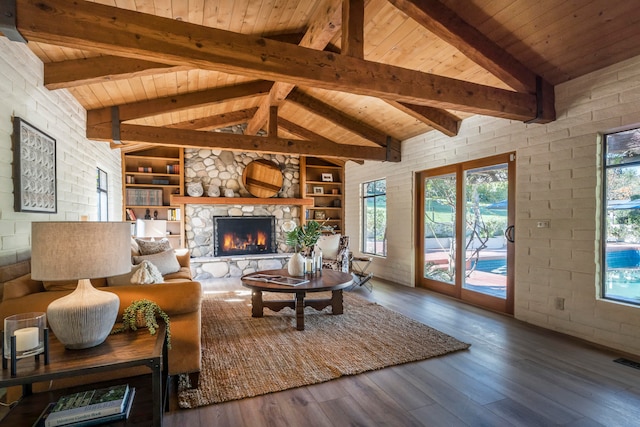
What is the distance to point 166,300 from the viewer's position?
2172mm

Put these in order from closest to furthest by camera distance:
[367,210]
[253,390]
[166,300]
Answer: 1. [166,300]
2. [253,390]
3. [367,210]

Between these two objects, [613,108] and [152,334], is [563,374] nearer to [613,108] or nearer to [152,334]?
[613,108]

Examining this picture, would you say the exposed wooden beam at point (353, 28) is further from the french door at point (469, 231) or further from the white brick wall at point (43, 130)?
the white brick wall at point (43, 130)

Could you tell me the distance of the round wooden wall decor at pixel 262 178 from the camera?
7.32 m

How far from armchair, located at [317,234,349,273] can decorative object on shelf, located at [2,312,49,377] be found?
4.41m

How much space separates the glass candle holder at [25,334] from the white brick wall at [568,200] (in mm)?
4340

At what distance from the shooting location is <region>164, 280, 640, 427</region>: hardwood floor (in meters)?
1.99

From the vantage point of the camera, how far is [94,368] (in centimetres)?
147

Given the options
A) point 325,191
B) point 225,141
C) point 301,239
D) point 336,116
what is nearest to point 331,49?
point 336,116

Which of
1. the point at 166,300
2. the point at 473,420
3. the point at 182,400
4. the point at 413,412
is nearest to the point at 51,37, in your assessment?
the point at 166,300

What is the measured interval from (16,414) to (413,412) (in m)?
2.16

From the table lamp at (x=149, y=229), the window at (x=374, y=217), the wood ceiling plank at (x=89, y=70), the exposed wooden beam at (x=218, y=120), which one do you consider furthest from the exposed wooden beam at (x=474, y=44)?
the table lamp at (x=149, y=229)

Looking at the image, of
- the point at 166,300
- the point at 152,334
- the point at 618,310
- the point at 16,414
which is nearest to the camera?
the point at 16,414

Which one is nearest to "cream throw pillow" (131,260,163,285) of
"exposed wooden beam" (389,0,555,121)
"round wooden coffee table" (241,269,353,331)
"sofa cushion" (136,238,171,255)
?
"round wooden coffee table" (241,269,353,331)
